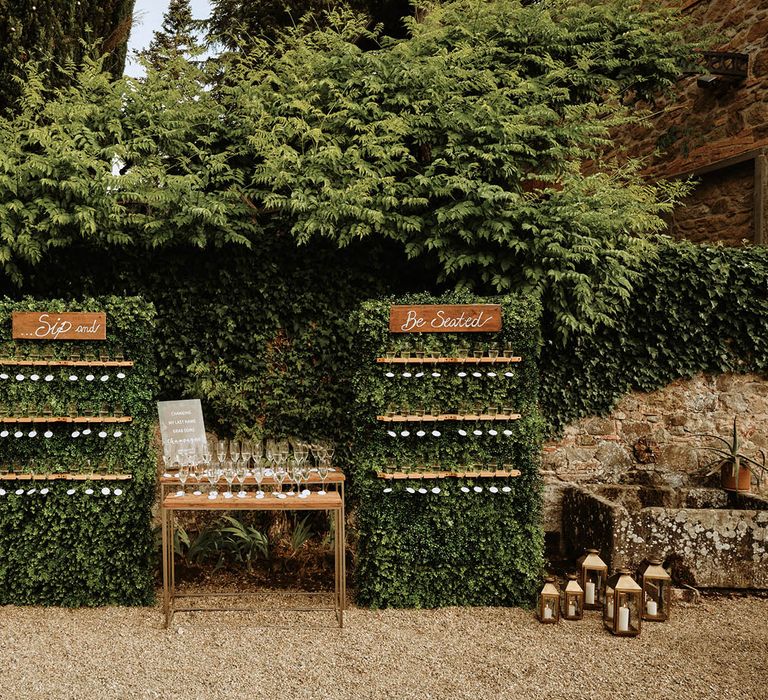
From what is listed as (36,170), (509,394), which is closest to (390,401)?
(509,394)

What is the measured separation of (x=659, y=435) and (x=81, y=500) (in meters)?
5.87

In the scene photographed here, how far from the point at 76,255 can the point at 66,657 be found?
3754mm

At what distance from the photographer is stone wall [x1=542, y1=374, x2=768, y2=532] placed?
6867mm

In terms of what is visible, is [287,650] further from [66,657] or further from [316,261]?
[316,261]

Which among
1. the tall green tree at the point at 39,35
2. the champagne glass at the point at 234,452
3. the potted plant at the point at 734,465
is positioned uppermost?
the tall green tree at the point at 39,35

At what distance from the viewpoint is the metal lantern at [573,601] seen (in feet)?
16.4

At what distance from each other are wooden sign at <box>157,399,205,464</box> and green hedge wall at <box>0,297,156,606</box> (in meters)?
0.73

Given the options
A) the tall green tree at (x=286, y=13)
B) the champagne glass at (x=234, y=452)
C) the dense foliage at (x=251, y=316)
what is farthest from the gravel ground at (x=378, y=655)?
the tall green tree at (x=286, y=13)

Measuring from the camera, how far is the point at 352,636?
4.71 metres

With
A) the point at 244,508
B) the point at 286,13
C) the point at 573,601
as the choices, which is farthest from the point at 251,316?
the point at 286,13

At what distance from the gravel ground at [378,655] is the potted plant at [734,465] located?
4.60 ft

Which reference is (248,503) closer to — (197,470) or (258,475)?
(258,475)

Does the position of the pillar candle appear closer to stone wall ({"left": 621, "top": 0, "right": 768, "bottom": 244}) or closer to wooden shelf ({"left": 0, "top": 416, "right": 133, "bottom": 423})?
wooden shelf ({"left": 0, "top": 416, "right": 133, "bottom": 423})

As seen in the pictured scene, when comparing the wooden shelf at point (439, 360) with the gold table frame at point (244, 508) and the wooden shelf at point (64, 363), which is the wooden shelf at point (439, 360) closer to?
the gold table frame at point (244, 508)
